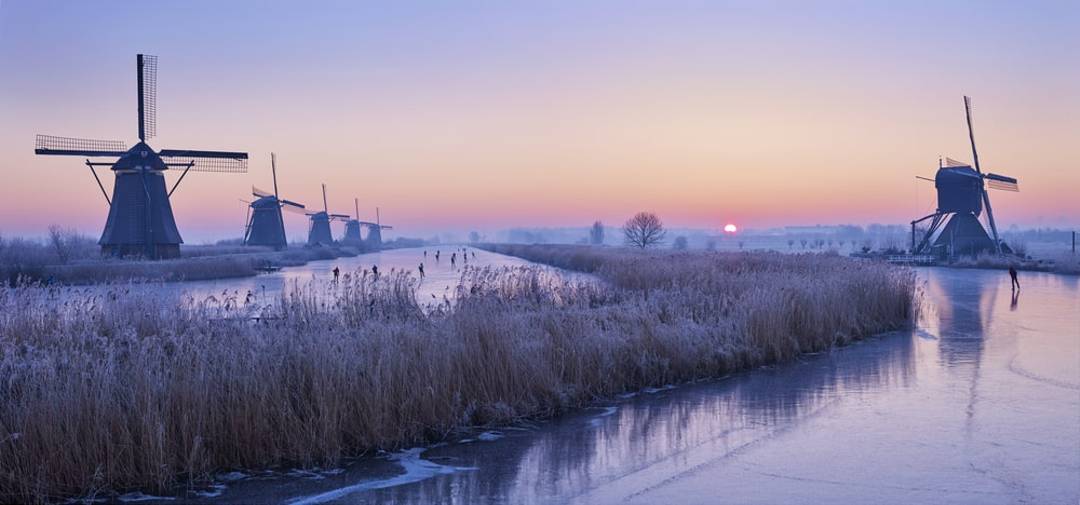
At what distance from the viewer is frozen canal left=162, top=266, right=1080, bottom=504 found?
21.5 feet

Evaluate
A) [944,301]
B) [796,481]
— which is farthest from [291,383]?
[944,301]

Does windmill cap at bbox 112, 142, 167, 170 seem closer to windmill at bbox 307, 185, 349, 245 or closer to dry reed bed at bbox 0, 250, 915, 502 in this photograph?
dry reed bed at bbox 0, 250, 915, 502

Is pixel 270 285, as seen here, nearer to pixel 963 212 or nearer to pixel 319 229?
pixel 963 212

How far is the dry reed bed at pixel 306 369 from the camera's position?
6676 millimetres

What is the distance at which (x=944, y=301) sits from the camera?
2516 centimetres

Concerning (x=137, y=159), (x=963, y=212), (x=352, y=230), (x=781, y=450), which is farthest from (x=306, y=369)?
(x=352, y=230)

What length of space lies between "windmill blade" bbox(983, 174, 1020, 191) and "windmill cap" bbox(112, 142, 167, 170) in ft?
181

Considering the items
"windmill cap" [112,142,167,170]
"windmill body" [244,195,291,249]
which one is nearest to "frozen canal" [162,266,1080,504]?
"windmill cap" [112,142,167,170]

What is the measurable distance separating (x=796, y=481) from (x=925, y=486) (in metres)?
1.03

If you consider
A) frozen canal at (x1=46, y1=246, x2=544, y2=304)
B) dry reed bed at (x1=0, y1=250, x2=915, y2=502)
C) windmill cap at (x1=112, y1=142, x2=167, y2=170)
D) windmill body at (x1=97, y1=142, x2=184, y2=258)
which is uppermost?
windmill cap at (x1=112, y1=142, x2=167, y2=170)

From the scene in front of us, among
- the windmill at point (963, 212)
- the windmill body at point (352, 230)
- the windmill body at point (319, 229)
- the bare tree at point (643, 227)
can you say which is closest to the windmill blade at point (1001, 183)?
the windmill at point (963, 212)

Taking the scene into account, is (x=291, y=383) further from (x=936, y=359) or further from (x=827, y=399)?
(x=936, y=359)

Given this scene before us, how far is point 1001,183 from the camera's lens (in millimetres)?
59688

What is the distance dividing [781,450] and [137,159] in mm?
40485
